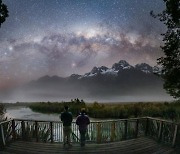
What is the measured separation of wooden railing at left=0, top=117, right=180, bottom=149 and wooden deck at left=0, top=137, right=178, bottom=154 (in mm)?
639

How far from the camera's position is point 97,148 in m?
17.5

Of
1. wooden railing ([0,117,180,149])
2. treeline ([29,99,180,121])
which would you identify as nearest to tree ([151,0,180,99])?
wooden railing ([0,117,180,149])

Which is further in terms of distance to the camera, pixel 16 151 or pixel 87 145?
pixel 87 145

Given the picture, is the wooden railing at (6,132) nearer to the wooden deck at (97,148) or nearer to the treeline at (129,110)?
the wooden deck at (97,148)

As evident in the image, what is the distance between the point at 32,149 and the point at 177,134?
6.97 meters

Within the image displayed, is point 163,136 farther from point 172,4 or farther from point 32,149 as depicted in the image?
point 172,4

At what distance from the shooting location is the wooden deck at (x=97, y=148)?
54.7ft

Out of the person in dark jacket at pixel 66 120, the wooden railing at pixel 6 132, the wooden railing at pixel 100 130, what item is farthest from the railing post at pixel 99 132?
the wooden railing at pixel 6 132

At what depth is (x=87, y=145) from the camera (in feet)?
60.2

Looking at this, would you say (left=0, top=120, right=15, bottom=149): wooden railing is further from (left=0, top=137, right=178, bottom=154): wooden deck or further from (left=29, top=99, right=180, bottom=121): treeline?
(left=29, top=99, right=180, bottom=121): treeline

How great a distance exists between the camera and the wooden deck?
656 inches

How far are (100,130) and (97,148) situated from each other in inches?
74.0

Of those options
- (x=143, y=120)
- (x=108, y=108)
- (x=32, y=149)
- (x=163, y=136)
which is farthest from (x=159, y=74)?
(x=108, y=108)

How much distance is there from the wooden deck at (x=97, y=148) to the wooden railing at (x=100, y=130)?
25.2 inches
